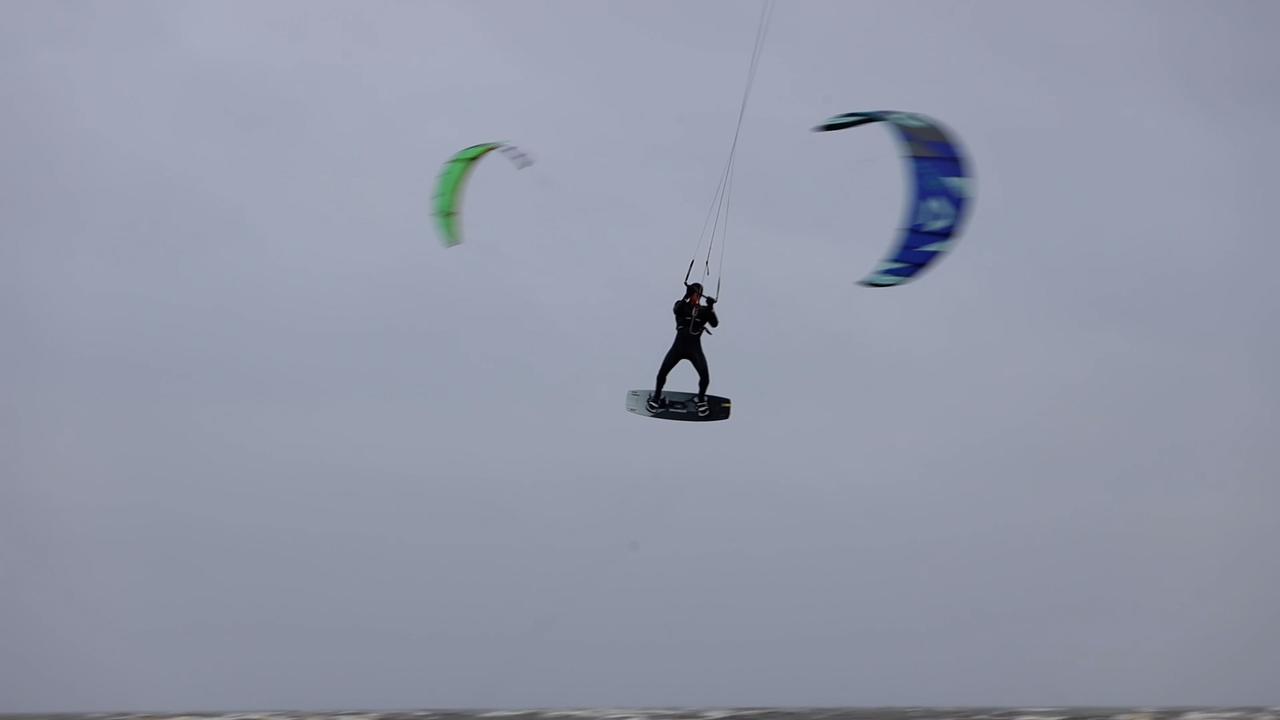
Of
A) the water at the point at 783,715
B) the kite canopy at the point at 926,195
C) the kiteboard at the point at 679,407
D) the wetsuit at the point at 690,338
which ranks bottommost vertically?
the water at the point at 783,715

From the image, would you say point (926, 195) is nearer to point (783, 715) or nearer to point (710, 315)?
A: point (710, 315)

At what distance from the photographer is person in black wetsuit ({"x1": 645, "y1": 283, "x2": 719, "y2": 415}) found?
14.2m

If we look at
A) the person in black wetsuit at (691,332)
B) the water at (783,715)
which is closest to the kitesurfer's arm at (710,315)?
the person in black wetsuit at (691,332)

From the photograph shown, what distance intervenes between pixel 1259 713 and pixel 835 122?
261 inches

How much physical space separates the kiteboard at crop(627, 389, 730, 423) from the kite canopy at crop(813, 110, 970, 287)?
2.46 metres

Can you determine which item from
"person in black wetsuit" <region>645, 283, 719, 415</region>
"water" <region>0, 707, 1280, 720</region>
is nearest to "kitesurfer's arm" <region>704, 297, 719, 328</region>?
"person in black wetsuit" <region>645, 283, 719, 415</region>

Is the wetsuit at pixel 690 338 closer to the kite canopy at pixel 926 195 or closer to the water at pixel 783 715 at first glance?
the kite canopy at pixel 926 195

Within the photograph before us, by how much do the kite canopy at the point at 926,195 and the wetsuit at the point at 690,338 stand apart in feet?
6.14

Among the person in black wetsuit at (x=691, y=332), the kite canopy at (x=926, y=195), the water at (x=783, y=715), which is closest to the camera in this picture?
the water at (x=783, y=715)

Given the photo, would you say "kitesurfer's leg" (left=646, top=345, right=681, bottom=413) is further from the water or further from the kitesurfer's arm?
the water

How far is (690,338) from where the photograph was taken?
14.2 m

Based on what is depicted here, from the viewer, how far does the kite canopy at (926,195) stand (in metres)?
13.0

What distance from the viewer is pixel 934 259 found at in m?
13.3

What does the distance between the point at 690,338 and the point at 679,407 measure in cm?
91
